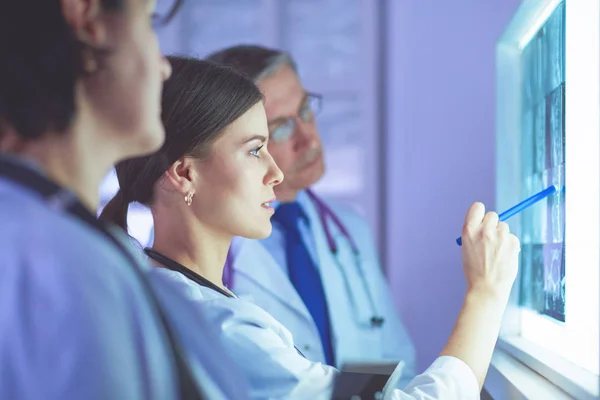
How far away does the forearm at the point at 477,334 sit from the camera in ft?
2.83

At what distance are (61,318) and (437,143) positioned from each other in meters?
1.49

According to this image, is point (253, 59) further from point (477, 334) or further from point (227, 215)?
point (477, 334)

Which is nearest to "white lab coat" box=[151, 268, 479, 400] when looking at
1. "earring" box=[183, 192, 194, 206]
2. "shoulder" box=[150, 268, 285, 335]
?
"shoulder" box=[150, 268, 285, 335]

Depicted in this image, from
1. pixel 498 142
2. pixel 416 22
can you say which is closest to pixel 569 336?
pixel 498 142

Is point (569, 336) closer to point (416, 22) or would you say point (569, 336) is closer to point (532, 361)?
point (532, 361)

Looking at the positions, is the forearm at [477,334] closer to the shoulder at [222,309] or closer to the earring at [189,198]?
the shoulder at [222,309]

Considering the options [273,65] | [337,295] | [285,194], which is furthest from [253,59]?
[337,295]

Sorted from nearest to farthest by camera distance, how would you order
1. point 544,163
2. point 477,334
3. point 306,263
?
point 477,334, point 544,163, point 306,263

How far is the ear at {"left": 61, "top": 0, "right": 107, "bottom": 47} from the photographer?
0.52m

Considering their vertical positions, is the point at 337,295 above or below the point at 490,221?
below

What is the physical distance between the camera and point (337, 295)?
1.65 m

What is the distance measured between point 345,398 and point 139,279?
0.35 metres

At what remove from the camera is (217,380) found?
1.80 ft

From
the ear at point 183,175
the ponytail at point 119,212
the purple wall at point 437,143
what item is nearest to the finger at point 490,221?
the ear at point 183,175
